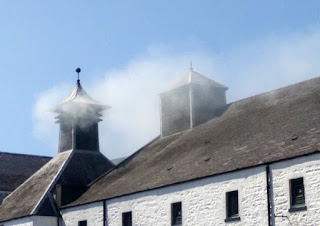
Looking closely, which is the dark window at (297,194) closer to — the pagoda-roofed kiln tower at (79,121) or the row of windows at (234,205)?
the row of windows at (234,205)

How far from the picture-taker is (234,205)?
30.1m

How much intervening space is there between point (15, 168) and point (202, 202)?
2410 centimetres

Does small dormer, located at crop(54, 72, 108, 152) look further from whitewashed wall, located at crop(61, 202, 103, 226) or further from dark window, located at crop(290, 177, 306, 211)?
dark window, located at crop(290, 177, 306, 211)

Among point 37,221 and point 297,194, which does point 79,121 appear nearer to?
point 37,221

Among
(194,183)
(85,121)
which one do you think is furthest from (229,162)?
(85,121)

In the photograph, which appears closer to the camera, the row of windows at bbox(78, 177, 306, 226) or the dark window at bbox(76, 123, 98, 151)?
the row of windows at bbox(78, 177, 306, 226)

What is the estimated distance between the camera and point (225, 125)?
3656 centimetres

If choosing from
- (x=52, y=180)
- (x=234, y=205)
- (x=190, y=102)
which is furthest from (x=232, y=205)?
(x=52, y=180)

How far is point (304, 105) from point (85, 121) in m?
16.9

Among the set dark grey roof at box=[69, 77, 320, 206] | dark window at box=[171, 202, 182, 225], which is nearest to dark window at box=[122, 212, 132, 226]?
dark grey roof at box=[69, 77, 320, 206]

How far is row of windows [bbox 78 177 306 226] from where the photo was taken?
89.8 ft

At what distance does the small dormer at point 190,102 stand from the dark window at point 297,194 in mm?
12352

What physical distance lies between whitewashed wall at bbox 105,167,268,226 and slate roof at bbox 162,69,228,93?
28.2ft

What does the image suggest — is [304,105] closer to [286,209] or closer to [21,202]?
[286,209]
